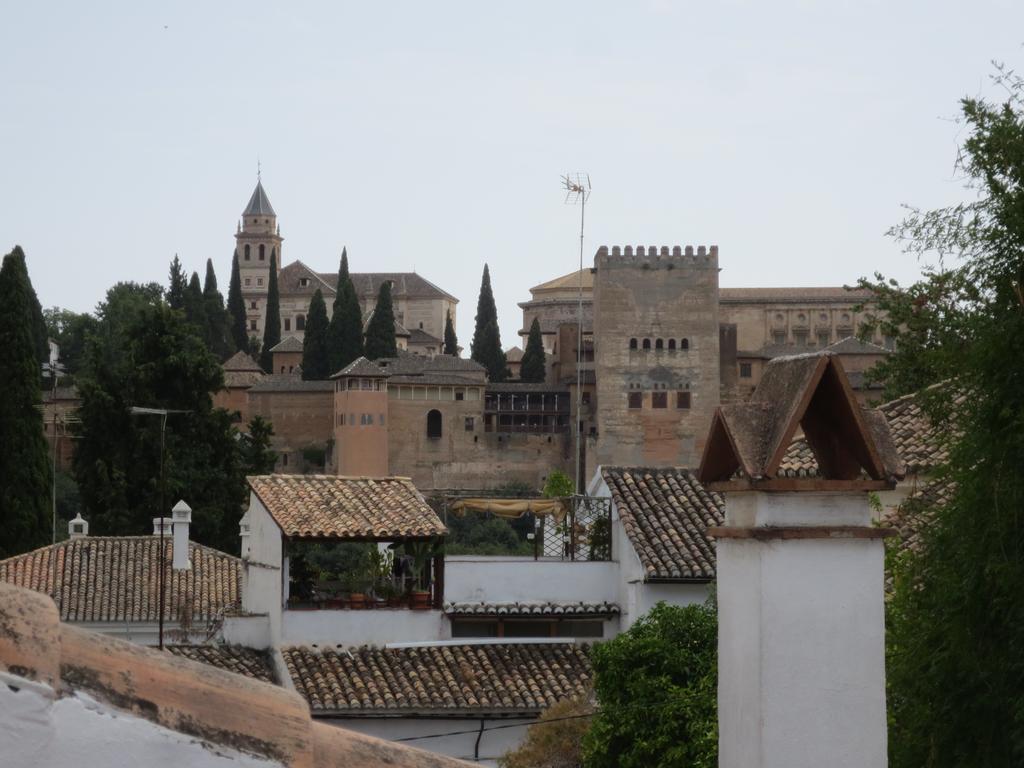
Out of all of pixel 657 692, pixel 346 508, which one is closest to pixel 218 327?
pixel 346 508

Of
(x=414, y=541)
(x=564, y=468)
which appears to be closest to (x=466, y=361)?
(x=564, y=468)

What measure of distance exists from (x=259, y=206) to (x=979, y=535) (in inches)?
4362

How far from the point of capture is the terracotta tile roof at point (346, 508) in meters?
A: 16.7

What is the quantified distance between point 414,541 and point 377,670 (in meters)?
1.52

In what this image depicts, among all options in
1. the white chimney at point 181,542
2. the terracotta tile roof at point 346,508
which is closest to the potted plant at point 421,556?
the terracotta tile roof at point 346,508

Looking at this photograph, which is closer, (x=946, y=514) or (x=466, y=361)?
(x=946, y=514)

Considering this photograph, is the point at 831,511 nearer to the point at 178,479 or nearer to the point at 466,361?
the point at 178,479

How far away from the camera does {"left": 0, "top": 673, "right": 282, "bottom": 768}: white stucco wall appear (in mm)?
1938

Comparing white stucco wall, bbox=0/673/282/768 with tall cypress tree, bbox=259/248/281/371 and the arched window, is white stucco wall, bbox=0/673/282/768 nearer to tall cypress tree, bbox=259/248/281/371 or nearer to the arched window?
the arched window

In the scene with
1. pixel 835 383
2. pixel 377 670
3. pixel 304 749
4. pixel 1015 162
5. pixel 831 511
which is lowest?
pixel 377 670

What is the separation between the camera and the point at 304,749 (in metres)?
2.18

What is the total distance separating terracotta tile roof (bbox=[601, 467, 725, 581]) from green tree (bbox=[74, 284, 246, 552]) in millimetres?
17918

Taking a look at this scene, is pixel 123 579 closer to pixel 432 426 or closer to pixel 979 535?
pixel 979 535

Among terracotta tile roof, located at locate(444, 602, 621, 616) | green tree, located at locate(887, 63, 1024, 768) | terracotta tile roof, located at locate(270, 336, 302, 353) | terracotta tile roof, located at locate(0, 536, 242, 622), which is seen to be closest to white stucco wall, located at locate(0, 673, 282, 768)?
green tree, located at locate(887, 63, 1024, 768)
